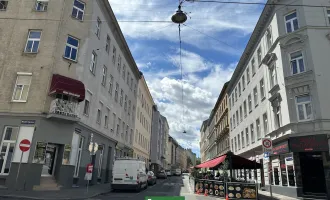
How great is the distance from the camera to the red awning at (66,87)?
1725 centimetres

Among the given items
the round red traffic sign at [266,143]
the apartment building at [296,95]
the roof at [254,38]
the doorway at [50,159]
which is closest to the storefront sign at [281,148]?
A: the apartment building at [296,95]

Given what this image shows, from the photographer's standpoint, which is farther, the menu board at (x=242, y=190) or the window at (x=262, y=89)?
the window at (x=262, y=89)

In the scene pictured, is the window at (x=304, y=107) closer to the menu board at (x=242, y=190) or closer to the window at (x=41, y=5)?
the menu board at (x=242, y=190)

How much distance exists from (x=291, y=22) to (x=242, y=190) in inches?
539

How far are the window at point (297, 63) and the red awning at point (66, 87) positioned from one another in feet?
52.1

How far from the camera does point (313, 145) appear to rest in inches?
683

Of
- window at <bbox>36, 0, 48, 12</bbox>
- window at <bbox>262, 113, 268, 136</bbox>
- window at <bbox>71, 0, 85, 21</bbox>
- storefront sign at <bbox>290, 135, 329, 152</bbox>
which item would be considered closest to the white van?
storefront sign at <bbox>290, 135, 329, 152</bbox>

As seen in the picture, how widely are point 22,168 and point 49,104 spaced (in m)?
4.31

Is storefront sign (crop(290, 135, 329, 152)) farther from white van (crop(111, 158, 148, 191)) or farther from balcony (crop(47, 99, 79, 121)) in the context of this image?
balcony (crop(47, 99, 79, 121))

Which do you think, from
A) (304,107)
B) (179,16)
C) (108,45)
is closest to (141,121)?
(108,45)

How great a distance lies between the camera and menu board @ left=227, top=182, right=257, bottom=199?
1588 cm

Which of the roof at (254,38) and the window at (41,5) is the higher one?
the roof at (254,38)

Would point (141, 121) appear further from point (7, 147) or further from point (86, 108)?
point (7, 147)

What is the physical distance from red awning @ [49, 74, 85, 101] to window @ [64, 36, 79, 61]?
2.15 meters
